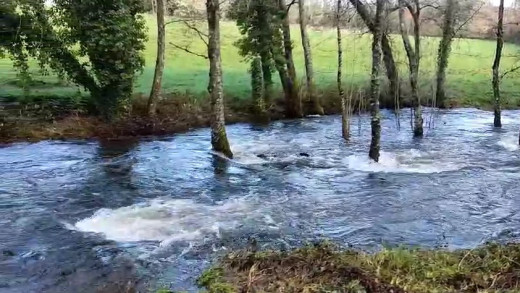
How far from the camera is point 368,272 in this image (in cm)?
845

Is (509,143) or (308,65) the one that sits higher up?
(308,65)

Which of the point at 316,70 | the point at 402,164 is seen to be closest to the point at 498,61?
the point at 402,164

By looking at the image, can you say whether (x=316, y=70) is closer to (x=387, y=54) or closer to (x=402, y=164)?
(x=387, y=54)

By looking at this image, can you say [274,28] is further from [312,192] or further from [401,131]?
[312,192]

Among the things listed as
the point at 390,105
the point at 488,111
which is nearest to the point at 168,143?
the point at 390,105

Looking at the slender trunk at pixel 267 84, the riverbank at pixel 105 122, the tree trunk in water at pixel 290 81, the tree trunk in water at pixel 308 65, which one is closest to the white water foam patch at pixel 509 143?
the riverbank at pixel 105 122

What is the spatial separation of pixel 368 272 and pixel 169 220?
7522mm

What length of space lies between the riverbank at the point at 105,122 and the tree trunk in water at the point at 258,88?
0.48 metres

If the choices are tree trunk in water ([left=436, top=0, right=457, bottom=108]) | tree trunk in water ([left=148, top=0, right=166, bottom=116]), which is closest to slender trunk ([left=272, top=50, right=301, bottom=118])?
tree trunk in water ([left=148, top=0, right=166, bottom=116])

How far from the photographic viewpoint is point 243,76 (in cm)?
4281

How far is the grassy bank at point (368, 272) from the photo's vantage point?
26.3 ft

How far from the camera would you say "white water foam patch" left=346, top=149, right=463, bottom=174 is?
70.1 ft

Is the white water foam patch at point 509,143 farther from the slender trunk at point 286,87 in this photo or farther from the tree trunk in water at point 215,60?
the tree trunk in water at point 215,60

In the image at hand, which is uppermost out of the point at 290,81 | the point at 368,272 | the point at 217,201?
the point at 290,81
